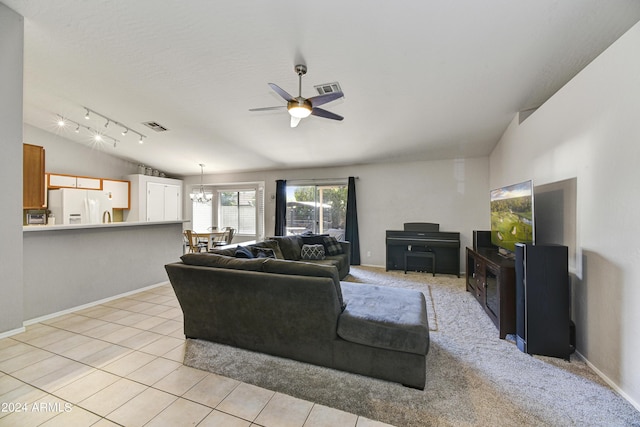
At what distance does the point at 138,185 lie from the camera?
22.1 ft

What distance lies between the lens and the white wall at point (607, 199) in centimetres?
167

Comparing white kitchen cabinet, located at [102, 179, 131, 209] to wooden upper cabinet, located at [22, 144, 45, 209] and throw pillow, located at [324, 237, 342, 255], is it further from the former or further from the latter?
throw pillow, located at [324, 237, 342, 255]

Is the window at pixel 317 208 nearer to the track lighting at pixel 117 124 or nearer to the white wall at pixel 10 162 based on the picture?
the track lighting at pixel 117 124

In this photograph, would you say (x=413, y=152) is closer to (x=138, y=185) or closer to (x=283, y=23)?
(x=283, y=23)

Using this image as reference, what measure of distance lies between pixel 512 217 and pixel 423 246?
227 centimetres

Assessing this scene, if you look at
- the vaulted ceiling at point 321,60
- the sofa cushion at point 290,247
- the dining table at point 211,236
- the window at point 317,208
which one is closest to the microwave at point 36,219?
the vaulted ceiling at point 321,60

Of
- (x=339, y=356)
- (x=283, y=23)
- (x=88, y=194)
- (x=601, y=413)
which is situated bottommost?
(x=601, y=413)

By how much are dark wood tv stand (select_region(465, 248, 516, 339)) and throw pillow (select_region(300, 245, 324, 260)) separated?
234 cm

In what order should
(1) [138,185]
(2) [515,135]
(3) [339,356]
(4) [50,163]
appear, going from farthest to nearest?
(1) [138,185], (4) [50,163], (2) [515,135], (3) [339,356]

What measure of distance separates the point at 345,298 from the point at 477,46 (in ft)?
8.61

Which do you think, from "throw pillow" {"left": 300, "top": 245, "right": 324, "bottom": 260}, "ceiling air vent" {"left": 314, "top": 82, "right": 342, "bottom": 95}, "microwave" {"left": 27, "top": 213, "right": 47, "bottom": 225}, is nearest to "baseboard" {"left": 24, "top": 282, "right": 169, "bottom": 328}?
"throw pillow" {"left": 300, "top": 245, "right": 324, "bottom": 260}

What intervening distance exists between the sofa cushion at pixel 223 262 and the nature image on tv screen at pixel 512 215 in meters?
2.76

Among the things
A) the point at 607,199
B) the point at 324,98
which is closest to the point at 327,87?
the point at 324,98

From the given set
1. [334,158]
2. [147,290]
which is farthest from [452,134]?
[147,290]
